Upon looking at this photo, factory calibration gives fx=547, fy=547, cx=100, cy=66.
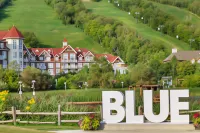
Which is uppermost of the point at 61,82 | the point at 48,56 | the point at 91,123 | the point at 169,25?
the point at 169,25

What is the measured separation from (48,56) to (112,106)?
119m

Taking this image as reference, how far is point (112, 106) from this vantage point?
34.1 meters

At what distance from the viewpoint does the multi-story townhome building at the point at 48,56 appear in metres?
145

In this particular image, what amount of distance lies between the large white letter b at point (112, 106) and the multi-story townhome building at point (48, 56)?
10872 centimetres

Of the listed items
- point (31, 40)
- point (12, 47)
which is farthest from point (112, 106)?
point (31, 40)

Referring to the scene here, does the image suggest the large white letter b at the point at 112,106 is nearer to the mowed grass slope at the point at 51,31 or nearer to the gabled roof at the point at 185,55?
the gabled roof at the point at 185,55

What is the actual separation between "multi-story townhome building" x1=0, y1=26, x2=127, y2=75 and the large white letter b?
10872 centimetres

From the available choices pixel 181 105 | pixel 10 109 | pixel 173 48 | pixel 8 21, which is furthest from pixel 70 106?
pixel 8 21

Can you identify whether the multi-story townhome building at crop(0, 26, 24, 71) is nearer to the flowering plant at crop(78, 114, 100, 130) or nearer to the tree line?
the tree line

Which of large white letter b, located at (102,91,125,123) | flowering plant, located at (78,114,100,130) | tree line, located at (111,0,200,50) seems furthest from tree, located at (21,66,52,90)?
flowering plant, located at (78,114,100,130)

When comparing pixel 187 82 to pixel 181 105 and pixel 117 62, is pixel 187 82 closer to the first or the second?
pixel 117 62

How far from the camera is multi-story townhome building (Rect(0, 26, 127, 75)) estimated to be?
145 metres

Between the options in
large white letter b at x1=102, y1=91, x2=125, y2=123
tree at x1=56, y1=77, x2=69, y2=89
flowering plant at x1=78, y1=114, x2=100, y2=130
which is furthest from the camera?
tree at x1=56, y1=77, x2=69, y2=89

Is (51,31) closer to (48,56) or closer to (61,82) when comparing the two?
(48,56)
